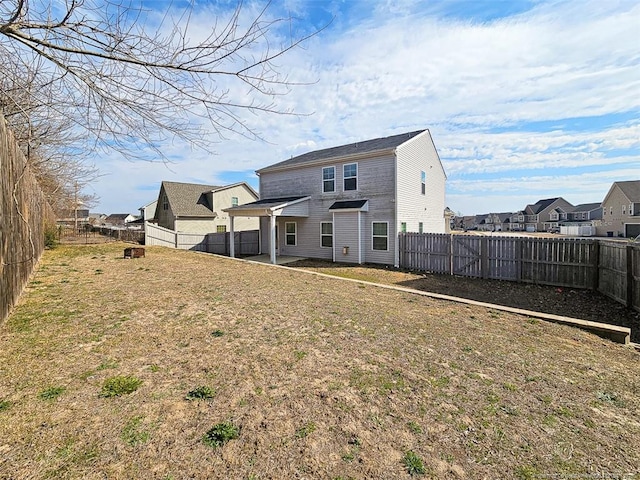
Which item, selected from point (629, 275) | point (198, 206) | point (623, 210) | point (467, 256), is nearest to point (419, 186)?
point (467, 256)

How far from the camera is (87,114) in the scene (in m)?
2.96

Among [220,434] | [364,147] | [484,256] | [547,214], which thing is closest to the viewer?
[220,434]

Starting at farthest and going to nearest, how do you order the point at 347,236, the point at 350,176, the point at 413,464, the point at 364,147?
the point at 364,147
the point at 350,176
the point at 347,236
the point at 413,464

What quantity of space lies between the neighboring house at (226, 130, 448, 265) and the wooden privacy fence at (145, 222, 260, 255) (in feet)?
9.61

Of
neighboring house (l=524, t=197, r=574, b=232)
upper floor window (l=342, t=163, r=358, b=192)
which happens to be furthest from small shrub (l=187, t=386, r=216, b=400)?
neighboring house (l=524, t=197, r=574, b=232)

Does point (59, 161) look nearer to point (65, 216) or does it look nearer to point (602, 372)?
point (602, 372)

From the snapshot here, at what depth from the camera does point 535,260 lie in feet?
32.9

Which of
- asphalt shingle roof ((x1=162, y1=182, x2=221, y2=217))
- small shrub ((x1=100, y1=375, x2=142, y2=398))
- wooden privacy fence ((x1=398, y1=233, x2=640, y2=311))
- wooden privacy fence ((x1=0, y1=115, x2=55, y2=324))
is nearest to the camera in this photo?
small shrub ((x1=100, y1=375, x2=142, y2=398))

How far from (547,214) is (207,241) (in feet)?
226

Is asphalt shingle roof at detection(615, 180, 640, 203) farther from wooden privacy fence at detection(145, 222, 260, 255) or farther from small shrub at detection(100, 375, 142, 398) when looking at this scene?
small shrub at detection(100, 375, 142, 398)

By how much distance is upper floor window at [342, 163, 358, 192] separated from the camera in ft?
47.4

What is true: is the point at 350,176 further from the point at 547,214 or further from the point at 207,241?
the point at 547,214

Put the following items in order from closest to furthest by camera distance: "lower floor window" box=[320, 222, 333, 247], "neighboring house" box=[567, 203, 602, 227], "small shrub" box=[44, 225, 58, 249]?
"small shrub" box=[44, 225, 58, 249] → "lower floor window" box=[320, 222, 333, 247] → "neighboring house" box=[567, 203, 602, 227]

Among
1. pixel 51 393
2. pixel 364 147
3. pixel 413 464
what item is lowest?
pixel 413 464
